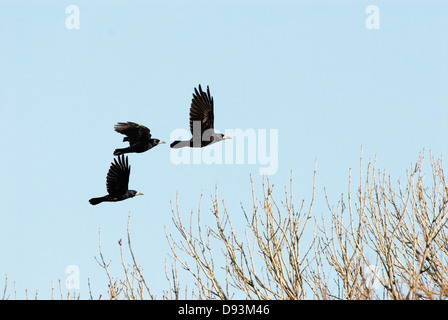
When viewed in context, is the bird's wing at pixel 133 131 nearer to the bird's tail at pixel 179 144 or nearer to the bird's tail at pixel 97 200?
the bird's tail at pixel 179 144

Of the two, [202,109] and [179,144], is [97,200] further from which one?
[202,109]

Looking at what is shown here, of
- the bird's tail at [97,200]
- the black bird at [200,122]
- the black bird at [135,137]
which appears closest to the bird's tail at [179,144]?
the black bird at [200,122]

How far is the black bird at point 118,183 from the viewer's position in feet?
33.1

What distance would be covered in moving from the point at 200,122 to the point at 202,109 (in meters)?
0.21

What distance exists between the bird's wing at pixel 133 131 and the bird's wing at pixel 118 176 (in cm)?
33

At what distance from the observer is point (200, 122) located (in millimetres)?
10023

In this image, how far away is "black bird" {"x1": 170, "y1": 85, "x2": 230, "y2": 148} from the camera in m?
9.86

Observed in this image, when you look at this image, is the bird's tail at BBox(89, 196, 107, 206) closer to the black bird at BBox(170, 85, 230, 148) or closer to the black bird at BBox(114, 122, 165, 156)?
the black bird at BBox(114, 122, 165, 156)

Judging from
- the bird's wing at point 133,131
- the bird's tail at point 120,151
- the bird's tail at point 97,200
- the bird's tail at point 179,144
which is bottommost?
the bird's tail at point 97,200

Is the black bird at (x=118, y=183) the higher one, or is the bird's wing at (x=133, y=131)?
the bird's wing at (x=133, y=131)

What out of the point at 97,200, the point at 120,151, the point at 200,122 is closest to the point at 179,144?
the point at 200,122
